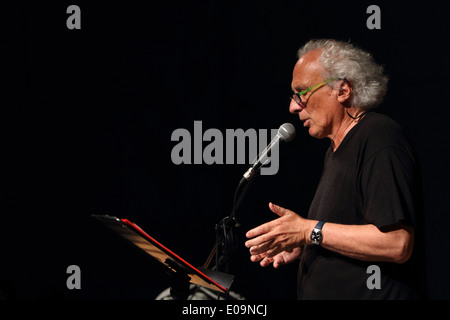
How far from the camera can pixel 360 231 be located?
4.86 feet

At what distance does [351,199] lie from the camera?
1.64m

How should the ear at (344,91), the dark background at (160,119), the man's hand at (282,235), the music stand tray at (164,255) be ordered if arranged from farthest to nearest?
1. the dark background at (160,119)
2. the ear at (344,91)
3. the man's hand at (282,235)
4. the music stand tray at (164,255)

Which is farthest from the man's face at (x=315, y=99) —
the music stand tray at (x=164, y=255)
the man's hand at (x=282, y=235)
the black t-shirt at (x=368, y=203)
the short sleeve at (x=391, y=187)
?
the music stand tray at (x=164, y=255)

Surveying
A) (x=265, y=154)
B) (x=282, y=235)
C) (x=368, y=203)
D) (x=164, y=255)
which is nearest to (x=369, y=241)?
(x=368, y=203)

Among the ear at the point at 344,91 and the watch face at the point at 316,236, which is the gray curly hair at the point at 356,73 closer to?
the ear at the point at 344,91

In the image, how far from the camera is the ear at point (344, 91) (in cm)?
182

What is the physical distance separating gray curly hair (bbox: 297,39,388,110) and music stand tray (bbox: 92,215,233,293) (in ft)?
2.84

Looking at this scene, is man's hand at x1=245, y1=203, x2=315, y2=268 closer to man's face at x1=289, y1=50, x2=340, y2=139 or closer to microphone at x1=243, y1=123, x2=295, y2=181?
microphone at x1=243, y1=123, x2=295, y2=181

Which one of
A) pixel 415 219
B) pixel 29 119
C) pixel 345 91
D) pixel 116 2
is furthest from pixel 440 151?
pixel 29 119

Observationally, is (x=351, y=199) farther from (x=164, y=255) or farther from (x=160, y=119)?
(x=160, y=119)

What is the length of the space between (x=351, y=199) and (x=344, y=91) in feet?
1.49

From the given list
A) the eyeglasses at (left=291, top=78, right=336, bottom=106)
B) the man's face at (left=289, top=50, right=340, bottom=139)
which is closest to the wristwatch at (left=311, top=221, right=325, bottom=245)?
the man's face at (left=289, top=50, right=340, bottom=139)

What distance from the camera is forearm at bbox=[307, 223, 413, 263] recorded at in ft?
4.74
